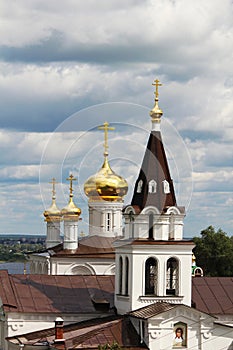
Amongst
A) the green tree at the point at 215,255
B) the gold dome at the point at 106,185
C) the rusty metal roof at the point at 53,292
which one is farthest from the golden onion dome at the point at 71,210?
the green tree at the point at 215,255

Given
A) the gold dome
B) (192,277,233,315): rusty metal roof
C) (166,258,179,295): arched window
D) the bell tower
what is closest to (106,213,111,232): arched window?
the gold dome

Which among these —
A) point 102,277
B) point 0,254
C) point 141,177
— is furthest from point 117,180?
point 0,254

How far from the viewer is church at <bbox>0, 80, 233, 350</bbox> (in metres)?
37.2

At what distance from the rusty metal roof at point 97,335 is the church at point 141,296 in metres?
0.03

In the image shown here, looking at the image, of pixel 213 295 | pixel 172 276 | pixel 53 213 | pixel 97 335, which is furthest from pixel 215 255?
pixel 97 335

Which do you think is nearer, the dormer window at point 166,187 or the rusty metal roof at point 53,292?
the dormer window at point 166,187

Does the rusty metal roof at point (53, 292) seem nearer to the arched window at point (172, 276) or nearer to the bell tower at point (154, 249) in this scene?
the bell tower at point (154, 249)

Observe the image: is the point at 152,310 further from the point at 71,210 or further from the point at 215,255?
the point at 215,255

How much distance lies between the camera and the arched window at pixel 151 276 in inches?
1529

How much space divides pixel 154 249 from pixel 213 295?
4.24 m

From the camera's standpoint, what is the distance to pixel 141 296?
126ft

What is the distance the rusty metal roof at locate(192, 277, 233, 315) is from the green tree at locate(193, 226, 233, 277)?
34376 millimetres

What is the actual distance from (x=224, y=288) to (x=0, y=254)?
126 metres

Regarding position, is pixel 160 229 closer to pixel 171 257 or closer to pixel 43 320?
pixel 171 257
